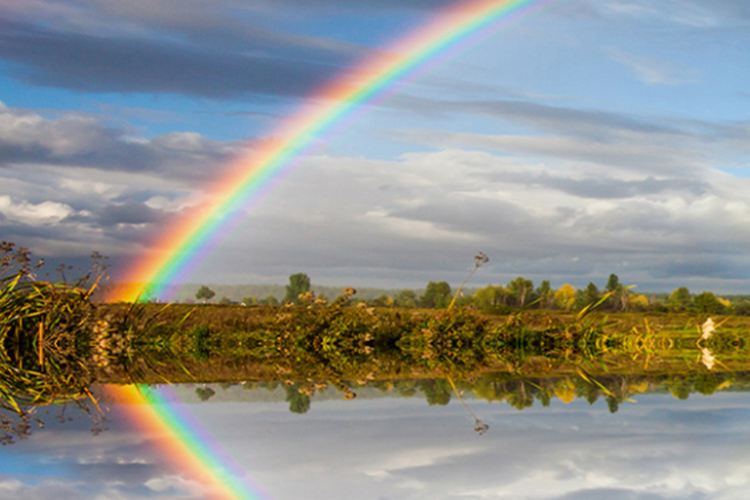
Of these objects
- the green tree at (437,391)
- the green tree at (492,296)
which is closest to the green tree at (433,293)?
the green tree at (492,296)

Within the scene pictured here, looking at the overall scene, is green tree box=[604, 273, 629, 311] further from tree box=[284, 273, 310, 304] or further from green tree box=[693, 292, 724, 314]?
tree box=[284, 273, 310, 304]

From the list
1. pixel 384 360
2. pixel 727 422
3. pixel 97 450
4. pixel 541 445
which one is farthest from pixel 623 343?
pixel 97 450

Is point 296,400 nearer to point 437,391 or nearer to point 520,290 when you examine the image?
point 437,391

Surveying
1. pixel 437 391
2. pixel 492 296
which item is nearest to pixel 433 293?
pixel 492 296

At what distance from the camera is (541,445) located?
663 cm

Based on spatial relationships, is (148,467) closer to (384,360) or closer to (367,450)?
(367,450)

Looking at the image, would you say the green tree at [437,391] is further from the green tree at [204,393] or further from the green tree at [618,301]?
the green tree at [618,301]

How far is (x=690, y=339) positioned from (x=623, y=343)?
3091mm

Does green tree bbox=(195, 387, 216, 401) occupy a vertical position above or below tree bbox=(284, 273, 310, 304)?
below

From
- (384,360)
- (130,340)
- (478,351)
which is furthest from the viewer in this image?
(130,340)

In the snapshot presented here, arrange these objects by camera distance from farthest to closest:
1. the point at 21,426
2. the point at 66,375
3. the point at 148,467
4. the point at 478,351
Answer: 1. the point at 478,351
2. the point at 66,375
3. the point at 21,426
4. the point at 148,467

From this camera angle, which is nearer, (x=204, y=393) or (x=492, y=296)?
(x=204, y=393)

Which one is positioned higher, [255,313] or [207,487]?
[255,313]

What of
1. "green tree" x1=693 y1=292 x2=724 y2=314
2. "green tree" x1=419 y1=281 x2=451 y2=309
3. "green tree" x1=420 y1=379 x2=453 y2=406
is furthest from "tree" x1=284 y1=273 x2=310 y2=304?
"green tree" x1=420 y1=379 x2=453 y2=406
